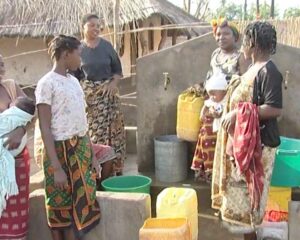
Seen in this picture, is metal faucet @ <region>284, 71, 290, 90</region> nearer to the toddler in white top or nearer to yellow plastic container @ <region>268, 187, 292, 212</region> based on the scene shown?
the toddler in white top

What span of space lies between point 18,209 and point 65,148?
0.60 m

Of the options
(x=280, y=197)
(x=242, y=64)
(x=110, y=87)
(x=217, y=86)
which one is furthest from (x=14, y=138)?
(x=280, y=197)

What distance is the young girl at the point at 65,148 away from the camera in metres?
3.43

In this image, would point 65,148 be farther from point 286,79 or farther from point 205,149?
point 286,79

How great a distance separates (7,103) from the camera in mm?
3705

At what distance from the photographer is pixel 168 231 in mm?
3348

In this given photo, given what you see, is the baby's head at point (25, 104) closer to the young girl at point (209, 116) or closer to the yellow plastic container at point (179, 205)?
the yellow plastic container at point (179, 205)

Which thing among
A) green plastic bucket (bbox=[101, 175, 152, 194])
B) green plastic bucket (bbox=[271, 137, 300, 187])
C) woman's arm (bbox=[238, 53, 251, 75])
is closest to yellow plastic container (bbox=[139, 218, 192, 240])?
green plastic bucket (bbox=[101, 175, 152, 194])

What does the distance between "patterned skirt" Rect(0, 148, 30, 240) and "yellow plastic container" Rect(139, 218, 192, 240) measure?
926 mm

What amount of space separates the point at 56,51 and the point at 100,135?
6.41 ft

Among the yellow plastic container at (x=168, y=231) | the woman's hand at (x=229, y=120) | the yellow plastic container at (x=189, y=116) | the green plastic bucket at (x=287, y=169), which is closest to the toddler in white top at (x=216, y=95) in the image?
the yellow plastic container at (x=189, y=116)

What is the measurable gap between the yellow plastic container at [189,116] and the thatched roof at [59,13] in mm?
6496

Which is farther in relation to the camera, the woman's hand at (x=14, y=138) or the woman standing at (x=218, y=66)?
the woman standing at (x=218, y=66)

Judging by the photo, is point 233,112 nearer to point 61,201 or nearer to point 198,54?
point 61,201
